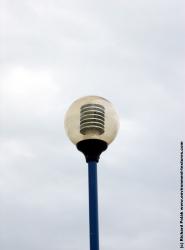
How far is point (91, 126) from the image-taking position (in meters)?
8.55

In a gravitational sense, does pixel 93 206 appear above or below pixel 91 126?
below

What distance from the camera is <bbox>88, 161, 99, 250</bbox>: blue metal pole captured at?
784 centimetres

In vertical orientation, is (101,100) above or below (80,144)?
above

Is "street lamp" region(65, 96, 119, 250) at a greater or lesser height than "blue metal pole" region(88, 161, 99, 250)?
greater

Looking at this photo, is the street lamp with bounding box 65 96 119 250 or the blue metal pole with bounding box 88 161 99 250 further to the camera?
the street lamp with bounding box 65 96 119 250

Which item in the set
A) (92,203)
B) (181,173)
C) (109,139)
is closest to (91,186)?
(92,203)

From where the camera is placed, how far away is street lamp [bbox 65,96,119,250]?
8.59 m

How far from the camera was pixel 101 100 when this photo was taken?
883 centimetres

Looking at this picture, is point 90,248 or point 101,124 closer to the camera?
point 90,248

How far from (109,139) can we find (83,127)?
0.44 metres

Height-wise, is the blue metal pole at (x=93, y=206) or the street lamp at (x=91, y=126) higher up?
the street lamp at (x=91, y=126)

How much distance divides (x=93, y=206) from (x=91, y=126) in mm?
1147

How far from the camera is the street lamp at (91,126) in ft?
28.2

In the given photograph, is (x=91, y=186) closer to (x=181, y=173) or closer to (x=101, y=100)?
(x=101, y=100)
